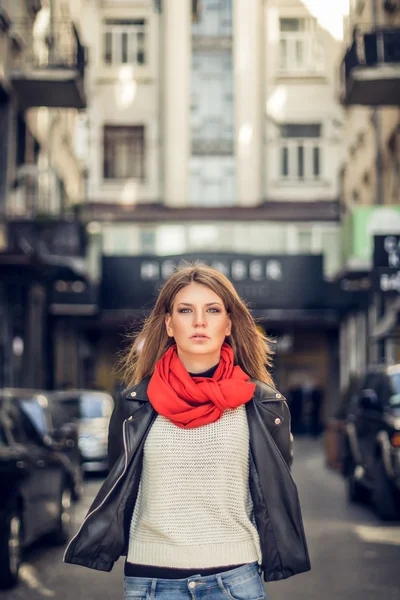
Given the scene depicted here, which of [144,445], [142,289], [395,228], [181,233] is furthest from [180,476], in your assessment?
[181,233]

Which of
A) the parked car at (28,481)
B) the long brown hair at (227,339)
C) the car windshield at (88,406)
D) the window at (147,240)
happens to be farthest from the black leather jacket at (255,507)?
the window at (147,240)

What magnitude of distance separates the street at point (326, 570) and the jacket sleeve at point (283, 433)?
456 centimetres

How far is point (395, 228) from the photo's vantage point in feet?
72.7

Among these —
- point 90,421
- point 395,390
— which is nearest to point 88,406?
point 90,421

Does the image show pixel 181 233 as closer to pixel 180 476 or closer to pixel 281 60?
pixel 281 60

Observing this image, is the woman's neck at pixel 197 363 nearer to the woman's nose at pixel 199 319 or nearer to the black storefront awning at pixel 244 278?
the woman's nose at pixel 199 319

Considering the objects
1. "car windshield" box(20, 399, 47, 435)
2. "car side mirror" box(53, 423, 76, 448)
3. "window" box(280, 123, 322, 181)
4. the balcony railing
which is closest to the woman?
"car windshield" box(20, 399, 47, 435)

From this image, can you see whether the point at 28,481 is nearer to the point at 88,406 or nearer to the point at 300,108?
the point at 88,406

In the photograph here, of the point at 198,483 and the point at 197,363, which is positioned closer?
the point at 198,483

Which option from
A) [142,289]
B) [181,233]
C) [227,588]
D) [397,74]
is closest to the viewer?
[227,588]

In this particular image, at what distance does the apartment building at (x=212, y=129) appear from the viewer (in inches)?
1406

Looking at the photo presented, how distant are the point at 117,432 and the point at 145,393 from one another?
177 mm

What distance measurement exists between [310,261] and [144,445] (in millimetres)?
27130

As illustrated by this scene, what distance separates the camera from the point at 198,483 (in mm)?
3516
